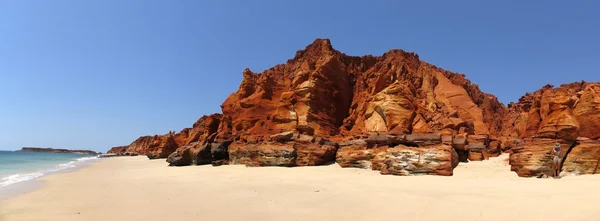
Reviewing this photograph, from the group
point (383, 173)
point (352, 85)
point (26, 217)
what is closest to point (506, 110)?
point (352, 85)

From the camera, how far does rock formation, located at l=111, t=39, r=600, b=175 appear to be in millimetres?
13547

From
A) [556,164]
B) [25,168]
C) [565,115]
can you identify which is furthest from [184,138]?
[556,164]

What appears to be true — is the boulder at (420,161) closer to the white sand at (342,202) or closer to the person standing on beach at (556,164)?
the white sand at (342,202)

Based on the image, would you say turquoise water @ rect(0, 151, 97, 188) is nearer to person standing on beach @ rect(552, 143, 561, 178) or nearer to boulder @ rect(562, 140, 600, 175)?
person standing on beach @ rect(552, 143, 561, 178)

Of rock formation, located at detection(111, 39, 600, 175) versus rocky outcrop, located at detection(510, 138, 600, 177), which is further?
rock formation, located at detection(111, 39, 600, 175)

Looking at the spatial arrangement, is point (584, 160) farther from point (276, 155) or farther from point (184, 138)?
point (184, 138)

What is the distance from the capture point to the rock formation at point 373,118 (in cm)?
1355

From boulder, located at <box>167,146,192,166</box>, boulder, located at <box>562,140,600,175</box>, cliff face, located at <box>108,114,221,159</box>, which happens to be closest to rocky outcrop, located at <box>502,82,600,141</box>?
boulder, located at <box>562,140,600,175</box>

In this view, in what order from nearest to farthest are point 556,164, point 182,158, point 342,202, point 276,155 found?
point 342,202, point 556,164, point 276,155, point 182,158

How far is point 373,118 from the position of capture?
918 inches

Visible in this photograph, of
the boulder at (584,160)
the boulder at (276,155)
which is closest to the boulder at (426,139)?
the boulder at (584,160)

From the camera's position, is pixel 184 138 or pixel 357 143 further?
pixel 184 138

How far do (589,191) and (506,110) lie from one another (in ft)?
121

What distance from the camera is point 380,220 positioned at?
618cm
